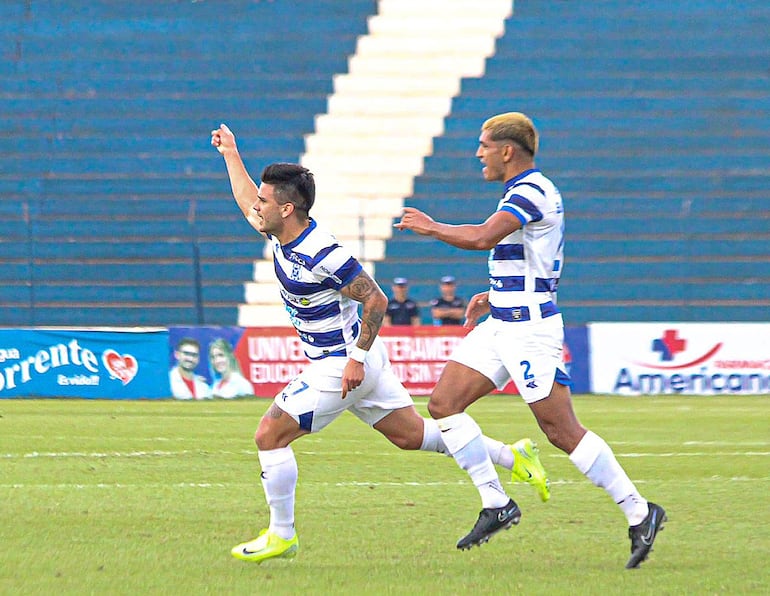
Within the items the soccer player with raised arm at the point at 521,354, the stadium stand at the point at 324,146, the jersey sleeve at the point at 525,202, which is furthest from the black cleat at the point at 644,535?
the stadium stand at the point at 324,146

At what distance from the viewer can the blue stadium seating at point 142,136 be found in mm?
25844

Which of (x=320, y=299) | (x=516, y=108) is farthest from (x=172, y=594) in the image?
(x=516, y=108)

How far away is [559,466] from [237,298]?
15543mm

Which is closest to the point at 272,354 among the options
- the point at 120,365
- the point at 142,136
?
the point at 120,365

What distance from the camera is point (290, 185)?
6.57 metres

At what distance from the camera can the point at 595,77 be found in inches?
1142

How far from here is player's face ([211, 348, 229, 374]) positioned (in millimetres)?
19750

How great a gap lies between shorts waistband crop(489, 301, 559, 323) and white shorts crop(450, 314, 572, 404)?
19mm

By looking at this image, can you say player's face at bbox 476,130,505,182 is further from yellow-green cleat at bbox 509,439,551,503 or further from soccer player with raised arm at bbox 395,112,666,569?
yellow-green cleat at bbox 509,439,551,503

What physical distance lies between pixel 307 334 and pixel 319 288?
0.30 m

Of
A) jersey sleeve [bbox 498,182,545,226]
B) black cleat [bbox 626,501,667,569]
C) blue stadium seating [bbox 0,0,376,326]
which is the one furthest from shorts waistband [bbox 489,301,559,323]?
blue stadium seating [bbox 0,0,376,326]

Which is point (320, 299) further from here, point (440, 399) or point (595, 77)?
point (595, 77)

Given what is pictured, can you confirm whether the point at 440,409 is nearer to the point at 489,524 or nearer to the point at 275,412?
the point at 489,524

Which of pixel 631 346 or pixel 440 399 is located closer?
pixel 440 399
